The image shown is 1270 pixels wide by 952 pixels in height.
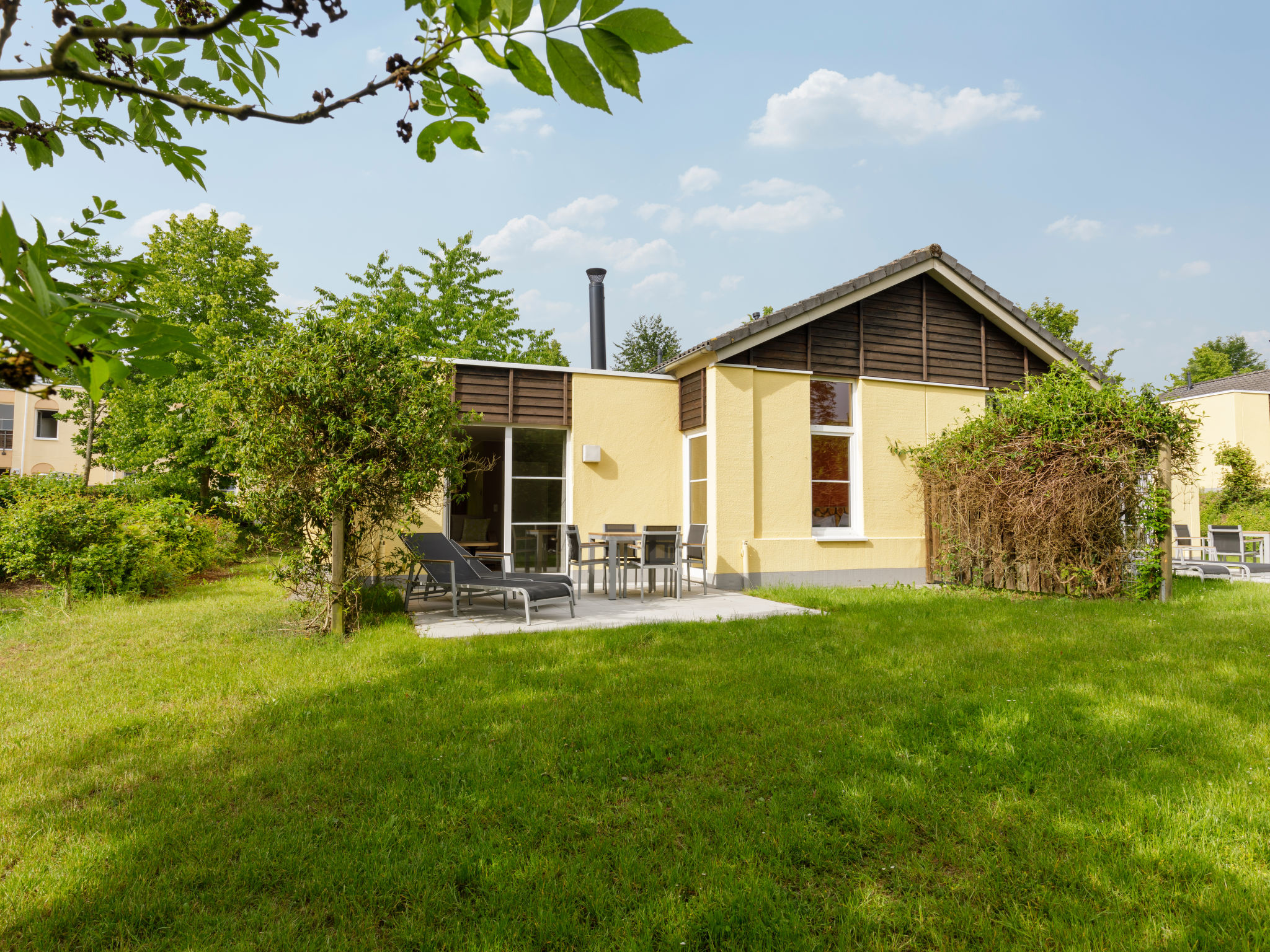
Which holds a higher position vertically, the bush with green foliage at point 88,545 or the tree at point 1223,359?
the tree at point 1223,359

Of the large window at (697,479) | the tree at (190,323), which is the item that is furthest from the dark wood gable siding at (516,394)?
the tree at (190,323)

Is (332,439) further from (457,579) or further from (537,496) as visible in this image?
(537,496)

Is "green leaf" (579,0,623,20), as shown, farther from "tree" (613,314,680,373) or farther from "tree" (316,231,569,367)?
"tree" (613,314,680,373)

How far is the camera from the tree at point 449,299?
24.5 metres

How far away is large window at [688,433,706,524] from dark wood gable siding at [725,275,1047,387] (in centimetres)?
150

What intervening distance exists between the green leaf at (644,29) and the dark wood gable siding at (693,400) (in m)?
9.26

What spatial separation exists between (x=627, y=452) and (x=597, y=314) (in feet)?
14.1

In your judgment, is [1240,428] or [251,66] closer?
[251,66]

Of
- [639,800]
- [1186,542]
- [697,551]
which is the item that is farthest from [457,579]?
[1186,542]

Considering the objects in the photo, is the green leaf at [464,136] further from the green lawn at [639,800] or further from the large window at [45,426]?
the large window at [45,426]

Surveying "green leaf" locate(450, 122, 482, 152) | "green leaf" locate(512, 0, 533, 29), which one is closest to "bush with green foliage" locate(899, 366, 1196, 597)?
"green leaf" locate(450, 122, 482, 152)

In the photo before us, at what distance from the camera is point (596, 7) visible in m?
0.81

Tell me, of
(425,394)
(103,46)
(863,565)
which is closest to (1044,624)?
(863,565)

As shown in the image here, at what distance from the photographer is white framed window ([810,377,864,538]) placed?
1064 cm
